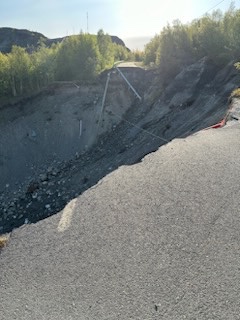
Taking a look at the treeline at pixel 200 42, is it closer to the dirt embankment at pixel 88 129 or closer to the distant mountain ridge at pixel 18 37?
the dirt embankment at pixel 88 129

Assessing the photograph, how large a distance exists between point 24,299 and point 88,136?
21.7m

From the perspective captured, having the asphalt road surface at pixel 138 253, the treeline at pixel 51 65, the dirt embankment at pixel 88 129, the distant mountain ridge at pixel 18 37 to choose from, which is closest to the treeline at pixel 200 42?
the dirt embankment at pixel 88 129

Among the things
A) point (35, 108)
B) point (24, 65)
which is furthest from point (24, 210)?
point (24, 65)

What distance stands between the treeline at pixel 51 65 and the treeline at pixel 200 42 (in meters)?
5.81

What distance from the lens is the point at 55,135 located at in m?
A: 28.3

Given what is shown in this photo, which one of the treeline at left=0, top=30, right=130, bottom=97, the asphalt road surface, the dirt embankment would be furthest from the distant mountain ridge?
the asphalt road surface

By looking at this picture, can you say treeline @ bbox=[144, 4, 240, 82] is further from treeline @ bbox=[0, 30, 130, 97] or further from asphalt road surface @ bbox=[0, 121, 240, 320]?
asphalt road surface @ bbox=[0, 121, 240, 320]

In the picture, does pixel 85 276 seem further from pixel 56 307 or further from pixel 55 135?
pixel 55 135

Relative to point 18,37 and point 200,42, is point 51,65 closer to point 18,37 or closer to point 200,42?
point 200,42

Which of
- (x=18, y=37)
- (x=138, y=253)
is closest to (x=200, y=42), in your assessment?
(x=138, y=253)

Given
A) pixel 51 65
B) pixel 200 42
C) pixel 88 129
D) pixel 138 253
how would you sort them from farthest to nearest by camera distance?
1. pixel 51 65
2. pixel 200 42
3. pixel 88 129
4. pixel 138 253

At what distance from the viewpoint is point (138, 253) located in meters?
7.02

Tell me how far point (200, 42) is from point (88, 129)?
10716mm

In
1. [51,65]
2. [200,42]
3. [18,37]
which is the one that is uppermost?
[200,42]
